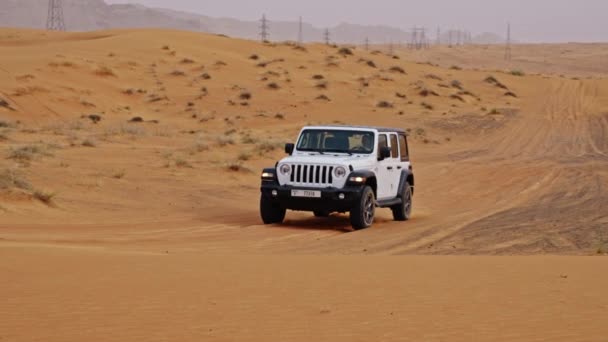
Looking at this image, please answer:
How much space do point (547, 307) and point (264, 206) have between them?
8.73 meters

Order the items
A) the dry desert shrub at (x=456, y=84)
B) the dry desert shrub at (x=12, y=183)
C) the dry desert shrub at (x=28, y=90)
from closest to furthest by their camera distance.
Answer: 1. the dry desert shrub at (x=12, y=183)
2. the dry desert shrub at (x=28, y=90)
3. the dry desert shrub at (x=456, y=84)

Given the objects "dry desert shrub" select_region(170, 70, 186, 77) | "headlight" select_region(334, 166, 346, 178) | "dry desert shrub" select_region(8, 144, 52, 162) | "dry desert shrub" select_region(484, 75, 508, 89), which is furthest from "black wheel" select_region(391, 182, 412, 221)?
"dry desert shrub" select_region(484, 75, 508, 89)

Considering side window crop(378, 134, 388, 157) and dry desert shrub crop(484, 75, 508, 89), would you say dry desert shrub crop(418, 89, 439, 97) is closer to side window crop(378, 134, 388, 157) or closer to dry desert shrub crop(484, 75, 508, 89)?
dry desert shrub crop(484, 75, 508, 89)

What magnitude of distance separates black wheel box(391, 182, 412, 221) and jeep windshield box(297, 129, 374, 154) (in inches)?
59.3

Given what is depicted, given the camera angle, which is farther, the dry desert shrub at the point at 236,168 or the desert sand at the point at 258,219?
the dry desert shrub at the point at 236,168

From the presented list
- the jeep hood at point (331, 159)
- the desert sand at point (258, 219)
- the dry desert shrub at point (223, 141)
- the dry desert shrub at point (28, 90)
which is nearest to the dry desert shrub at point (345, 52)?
the desert sand at point (258, 219)

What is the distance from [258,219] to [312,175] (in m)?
2.12

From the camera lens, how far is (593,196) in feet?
70.9

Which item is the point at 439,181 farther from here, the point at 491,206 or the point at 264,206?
the point at 264,206

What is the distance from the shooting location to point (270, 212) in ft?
55.7

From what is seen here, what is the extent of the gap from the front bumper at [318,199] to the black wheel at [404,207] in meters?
2.10

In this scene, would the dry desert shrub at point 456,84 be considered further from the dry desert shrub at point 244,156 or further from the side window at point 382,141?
the side window at point 382,141

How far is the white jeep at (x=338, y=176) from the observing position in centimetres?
1630

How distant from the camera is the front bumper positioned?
16203 millimetres
